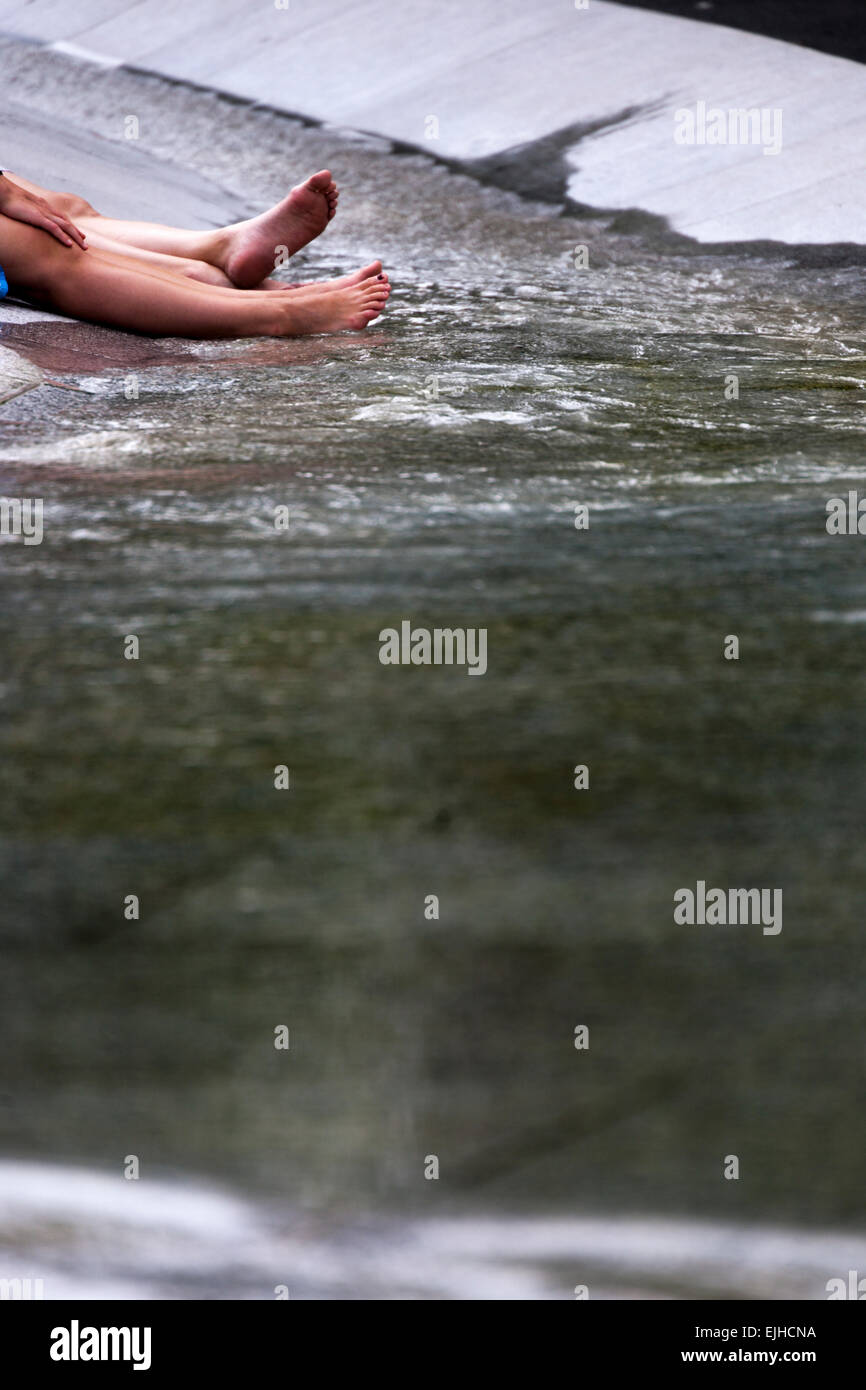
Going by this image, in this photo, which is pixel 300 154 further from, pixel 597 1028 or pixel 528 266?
pixel 597 1028

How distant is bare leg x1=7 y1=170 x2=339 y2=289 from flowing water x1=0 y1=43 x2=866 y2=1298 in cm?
75

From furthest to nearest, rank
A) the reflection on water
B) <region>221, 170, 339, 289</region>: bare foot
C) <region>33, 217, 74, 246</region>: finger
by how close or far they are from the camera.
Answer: <region>221, 170, 339, 289</region>: bare foot, <region>33, 217, 74, 246</region>: finger, the reflection on water

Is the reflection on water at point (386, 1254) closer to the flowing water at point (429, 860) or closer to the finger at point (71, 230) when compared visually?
the flowing water at point (429, 860)

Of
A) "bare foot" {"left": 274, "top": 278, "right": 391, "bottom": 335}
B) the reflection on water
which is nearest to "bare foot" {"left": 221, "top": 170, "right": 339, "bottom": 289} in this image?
"bare foot" {"left": 274, "top": 278, "right": 391, "bottom": 335}

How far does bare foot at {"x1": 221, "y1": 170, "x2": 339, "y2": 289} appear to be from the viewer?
84.2 inches

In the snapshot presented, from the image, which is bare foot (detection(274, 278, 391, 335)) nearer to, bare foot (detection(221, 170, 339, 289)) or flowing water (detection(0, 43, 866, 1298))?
bare foot (detection(221, 170, 339, 289))

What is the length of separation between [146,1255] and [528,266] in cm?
237

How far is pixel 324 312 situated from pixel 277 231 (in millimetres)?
208

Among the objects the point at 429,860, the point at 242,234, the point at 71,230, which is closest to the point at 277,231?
the point at 242,234

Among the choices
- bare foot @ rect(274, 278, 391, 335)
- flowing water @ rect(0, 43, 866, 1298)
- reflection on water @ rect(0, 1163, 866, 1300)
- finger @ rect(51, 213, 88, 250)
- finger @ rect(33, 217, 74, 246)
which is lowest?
reflection on water @ rect(0, 1163, 866, 1300)

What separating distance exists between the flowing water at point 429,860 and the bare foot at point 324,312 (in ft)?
1.90

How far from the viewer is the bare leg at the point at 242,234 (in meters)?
2.16

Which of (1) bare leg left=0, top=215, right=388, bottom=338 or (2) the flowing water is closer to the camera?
(2) the flowing water

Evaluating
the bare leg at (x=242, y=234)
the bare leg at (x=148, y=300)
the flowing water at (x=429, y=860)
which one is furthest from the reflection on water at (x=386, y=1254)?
the bare leg at (x=242, y=234)
